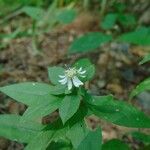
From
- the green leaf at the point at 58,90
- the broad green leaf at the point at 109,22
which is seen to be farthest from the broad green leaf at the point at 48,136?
the broad green leaf at the point at 109,22

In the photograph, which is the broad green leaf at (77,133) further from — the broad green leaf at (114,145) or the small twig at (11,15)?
the small twig at (11,15)

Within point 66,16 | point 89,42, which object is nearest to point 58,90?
point 89,42

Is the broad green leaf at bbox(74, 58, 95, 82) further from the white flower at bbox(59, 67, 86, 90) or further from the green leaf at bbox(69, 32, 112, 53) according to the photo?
the green leaf at bbox(69, 32, 112, 53)

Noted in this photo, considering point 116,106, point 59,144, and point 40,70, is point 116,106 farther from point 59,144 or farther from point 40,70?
point 40,70

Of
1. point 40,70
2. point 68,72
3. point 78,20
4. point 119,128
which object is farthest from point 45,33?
point 68,72

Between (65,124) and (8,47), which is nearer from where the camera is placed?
(65,124)

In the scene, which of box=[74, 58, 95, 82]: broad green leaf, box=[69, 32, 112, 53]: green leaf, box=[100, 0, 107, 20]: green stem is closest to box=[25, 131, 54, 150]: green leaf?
box=[74, 58, 95, 82]: broad green leaf

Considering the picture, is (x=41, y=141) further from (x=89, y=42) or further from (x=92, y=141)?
(x=89, y=42)
